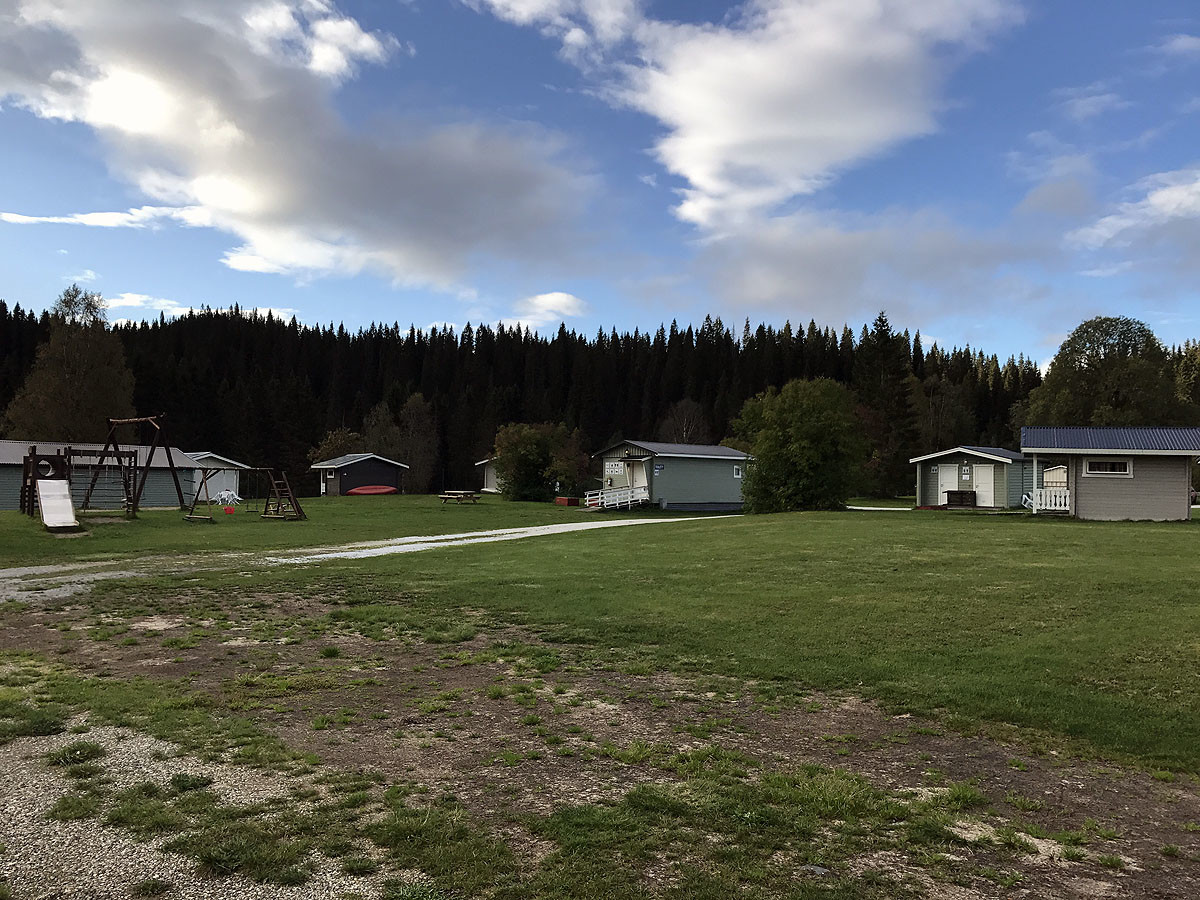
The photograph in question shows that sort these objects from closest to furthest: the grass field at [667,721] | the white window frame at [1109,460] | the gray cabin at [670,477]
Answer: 1. the grass field at [667,721]
2. the white window frame at [1109,460]
3. the gray cabin at [670,477]

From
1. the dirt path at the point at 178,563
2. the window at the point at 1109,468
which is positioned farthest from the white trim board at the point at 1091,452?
the dirt path at the point at 178,563

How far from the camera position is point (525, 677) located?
854 cm

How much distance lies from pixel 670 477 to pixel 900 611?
3990 centimetres

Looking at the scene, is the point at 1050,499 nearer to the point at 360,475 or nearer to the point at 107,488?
the point at 107,488

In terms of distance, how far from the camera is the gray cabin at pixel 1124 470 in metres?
30.2

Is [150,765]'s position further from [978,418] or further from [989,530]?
[978,418]

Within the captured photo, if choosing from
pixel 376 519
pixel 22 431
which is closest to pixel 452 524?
pixel 376 519

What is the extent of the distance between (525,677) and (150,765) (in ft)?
12.5

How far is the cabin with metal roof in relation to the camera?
2633 inches

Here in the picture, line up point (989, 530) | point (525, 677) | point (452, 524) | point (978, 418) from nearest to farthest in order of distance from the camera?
point (525, 677), point (989, 530), point (452, 524), point (978, 418)

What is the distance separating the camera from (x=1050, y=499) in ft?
109

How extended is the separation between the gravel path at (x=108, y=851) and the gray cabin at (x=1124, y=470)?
1293 inches

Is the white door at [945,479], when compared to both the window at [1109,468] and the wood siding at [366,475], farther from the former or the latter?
the wood siding at [366,475]

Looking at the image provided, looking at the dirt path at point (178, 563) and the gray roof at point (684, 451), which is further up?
the gray roof at point (684, 451)
